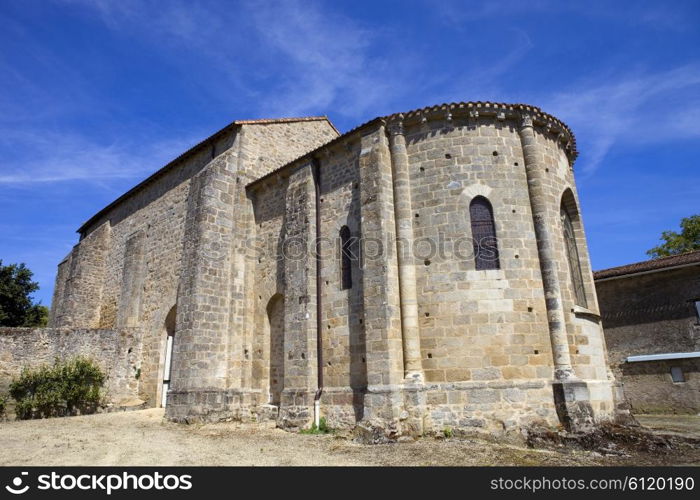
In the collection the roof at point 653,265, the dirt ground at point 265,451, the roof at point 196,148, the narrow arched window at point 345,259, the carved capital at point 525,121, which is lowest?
the dirt ground at point 265,451

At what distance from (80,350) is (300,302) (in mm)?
8964

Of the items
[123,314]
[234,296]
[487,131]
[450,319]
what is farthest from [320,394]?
A: [123,314]

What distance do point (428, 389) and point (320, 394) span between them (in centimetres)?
260

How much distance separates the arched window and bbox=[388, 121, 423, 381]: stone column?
1.36 metres

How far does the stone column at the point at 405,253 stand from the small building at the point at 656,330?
10.7 metres

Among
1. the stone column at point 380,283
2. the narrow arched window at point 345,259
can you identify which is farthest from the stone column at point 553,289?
the narrow arched window at point 345,259

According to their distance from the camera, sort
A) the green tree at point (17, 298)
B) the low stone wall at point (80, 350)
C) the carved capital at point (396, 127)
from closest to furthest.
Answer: the carved capital at point (396, 127), the low stone wall at point (80, 350), the green tree at point (17, 298)

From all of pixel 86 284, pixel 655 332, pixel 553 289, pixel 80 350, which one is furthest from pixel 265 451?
pixel 86 284

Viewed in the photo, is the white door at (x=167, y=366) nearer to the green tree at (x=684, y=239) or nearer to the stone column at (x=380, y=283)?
the stone column at (x=380, y=283)

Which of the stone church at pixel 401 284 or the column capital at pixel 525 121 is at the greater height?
the column capital at pixel 525 121

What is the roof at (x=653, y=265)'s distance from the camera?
51.4 ft

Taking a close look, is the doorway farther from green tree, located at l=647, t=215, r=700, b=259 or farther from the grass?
green tree, located at l=647, t=215, r=700, b=259

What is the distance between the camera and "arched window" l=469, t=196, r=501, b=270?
32.2ft

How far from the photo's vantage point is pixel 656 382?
15711mm
